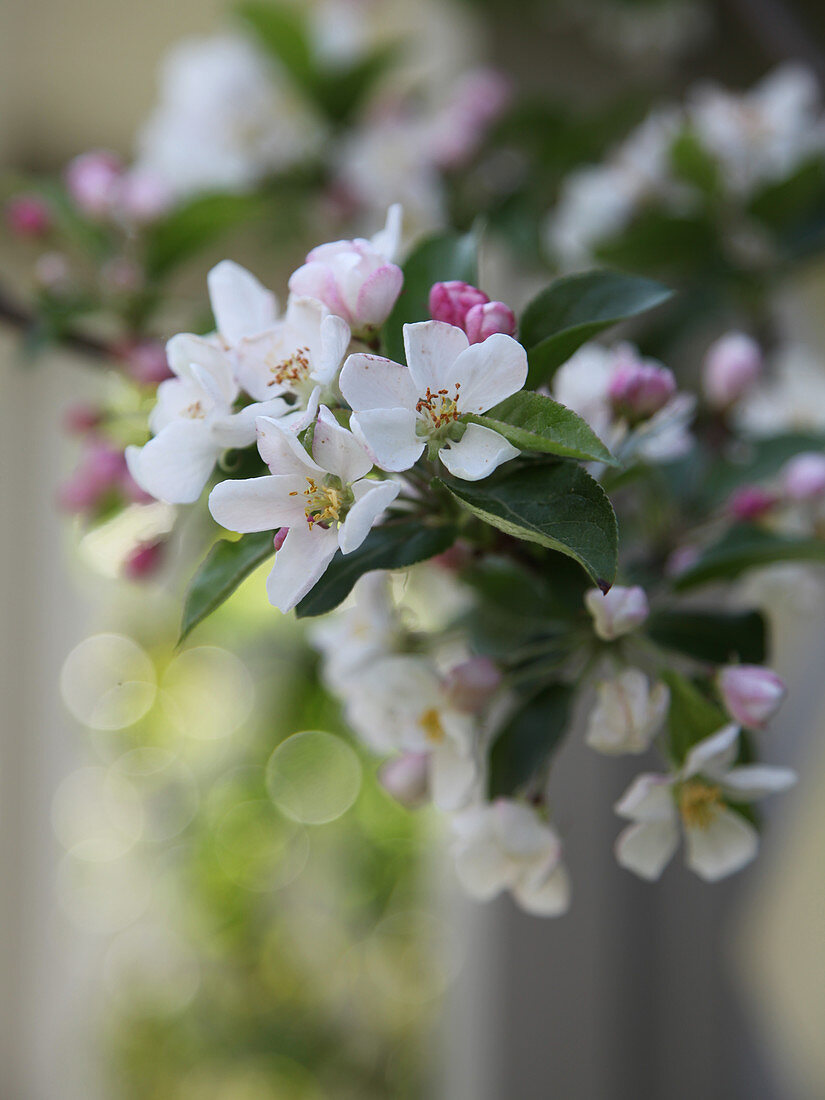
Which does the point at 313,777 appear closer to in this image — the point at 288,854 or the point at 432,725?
the point at 288,854

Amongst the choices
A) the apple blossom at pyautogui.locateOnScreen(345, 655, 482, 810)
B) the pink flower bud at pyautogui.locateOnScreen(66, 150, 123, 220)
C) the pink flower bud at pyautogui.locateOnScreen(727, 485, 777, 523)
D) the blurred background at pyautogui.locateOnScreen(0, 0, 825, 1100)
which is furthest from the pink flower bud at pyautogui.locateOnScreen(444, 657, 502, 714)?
the blurred background at pyautogui.locateOnScreen(0, 0, 825, 1100)

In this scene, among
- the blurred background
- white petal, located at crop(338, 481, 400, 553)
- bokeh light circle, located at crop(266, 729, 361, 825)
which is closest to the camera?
white petal, located at crop(338, 481, 400, 553)

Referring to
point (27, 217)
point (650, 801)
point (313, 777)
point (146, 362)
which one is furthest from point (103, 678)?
point (650, 801)

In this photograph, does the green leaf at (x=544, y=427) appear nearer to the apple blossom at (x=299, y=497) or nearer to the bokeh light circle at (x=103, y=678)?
the apple blossom at (x=299, y=497)

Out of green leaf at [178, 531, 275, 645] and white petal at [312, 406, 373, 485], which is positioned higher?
white petal at [312, 406, 373, 485]

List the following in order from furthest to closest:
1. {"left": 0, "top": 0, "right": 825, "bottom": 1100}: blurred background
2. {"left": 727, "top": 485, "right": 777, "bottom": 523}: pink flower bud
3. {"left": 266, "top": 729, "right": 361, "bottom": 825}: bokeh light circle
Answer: {"left": 266, "top": 729, "right": 361, "bottom": 825}: bokeh light circle → {"left": 0, "top": 0, "right": 825, "bottom": 1100}: blurred background → {"left": 727, "top": 485, "right": 777, "bottom": 523}: pink flower bud

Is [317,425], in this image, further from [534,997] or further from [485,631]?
[534,997]

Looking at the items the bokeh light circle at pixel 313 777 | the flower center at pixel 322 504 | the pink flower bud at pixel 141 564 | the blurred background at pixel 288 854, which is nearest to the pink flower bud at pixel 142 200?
the pink flower bud at pixel 141 564

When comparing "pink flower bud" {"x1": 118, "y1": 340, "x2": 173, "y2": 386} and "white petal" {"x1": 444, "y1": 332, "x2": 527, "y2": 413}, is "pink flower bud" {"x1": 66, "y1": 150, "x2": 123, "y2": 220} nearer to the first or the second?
"pink flower bud" {"x1": 118, "y1": 340, "x2": 173, "y2": 386}
